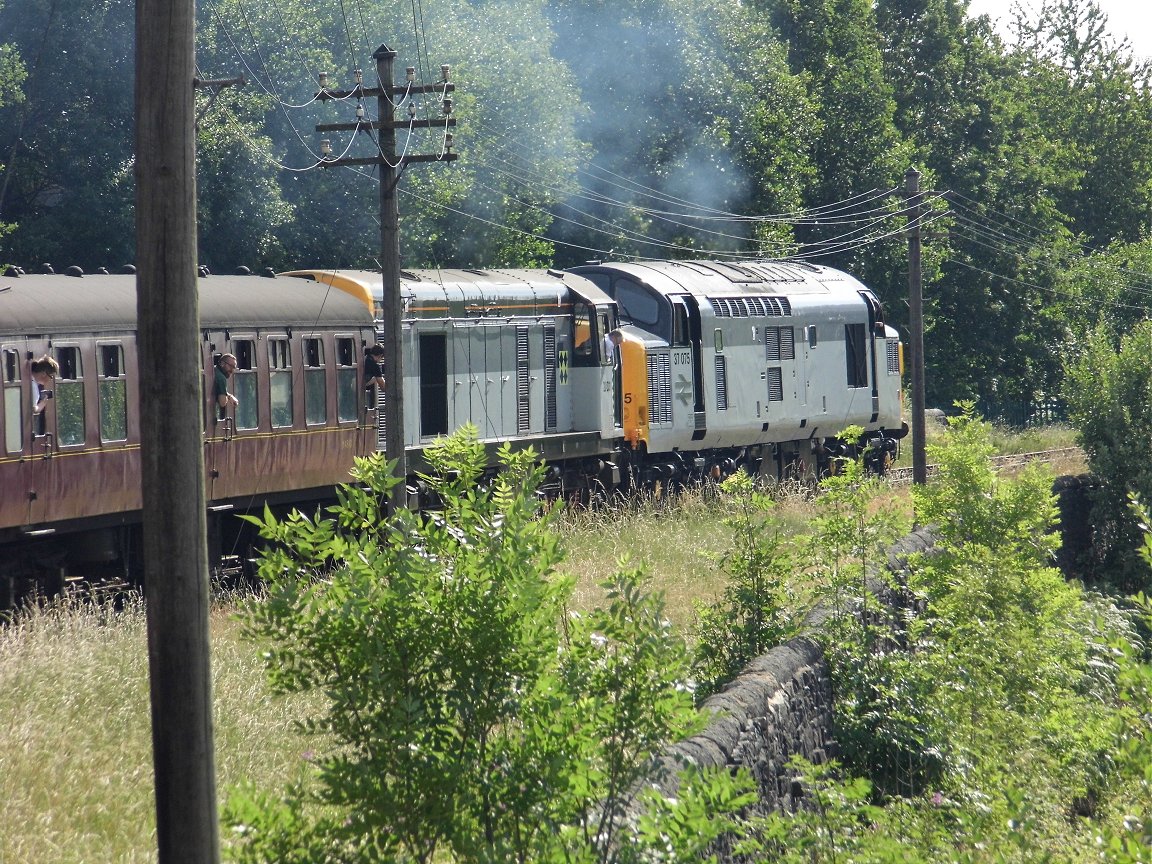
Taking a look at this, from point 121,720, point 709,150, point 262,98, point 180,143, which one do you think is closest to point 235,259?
point 262,98

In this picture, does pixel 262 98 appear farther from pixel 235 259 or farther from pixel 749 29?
pixel 749 29

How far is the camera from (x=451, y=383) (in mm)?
18578

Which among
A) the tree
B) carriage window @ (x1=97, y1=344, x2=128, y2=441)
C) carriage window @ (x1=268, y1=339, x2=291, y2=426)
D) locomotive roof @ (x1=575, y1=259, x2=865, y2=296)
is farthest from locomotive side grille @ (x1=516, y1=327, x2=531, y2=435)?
the tree

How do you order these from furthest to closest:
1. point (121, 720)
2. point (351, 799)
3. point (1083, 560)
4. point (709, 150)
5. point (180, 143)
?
point (709, 150) < point (1083, 560) < point (121, 720) < point (180, 143) < point (351, 799)

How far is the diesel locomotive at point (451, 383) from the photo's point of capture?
1279 cm

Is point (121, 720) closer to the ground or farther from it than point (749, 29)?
closer to the ground

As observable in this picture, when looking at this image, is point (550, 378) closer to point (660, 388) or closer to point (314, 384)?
point (660, 388)

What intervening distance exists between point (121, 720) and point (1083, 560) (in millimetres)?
23354

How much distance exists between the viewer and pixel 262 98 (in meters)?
31.8

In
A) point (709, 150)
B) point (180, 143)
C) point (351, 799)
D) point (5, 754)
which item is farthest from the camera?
point (709, 150)

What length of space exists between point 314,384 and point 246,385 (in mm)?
1239

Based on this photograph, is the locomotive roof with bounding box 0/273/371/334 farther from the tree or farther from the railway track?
the tree

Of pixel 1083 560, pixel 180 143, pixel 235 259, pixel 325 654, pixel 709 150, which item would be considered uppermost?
pixel 709 150

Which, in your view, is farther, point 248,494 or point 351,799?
point 248,494
